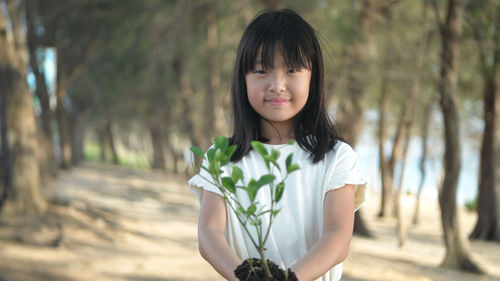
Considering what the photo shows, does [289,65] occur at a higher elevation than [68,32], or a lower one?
lower

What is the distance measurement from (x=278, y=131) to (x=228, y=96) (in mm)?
11947

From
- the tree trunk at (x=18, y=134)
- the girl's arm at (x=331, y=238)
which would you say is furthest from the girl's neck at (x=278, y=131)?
the tree trunk at (x=18, y=134)

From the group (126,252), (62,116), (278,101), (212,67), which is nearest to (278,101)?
(278,101)

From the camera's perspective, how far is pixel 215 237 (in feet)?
4.72

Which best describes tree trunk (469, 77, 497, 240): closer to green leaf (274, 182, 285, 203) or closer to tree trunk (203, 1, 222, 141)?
tree trunk (203, 1, 222, 141)

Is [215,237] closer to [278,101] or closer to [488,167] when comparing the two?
[278,101]

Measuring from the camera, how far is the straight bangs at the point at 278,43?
1479 millimetres

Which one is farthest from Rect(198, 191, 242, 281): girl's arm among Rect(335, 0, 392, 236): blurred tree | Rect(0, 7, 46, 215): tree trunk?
Rect(335, 0, 392, 236): blurred tree

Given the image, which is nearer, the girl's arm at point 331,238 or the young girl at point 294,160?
the girl's arm at point 331,238

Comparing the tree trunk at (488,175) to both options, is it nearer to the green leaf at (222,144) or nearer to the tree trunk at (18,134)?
the tree trunk at (18,134)

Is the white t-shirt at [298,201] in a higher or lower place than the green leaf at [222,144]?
lower

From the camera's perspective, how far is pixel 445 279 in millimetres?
7008

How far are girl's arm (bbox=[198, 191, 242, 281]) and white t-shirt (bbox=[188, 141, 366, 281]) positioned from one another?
0.10ft

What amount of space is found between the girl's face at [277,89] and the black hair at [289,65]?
2 centimetres
